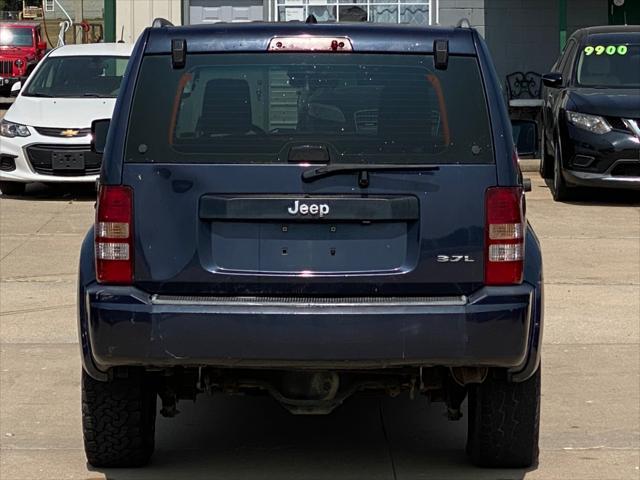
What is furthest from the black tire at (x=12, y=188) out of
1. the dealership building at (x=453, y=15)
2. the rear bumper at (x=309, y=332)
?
the rear bumper at (x=309, y=332)

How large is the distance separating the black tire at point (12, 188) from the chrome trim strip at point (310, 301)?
10.1 meters

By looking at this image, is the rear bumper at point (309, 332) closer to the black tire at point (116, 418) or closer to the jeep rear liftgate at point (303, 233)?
the jeep rear liftgate at point (303, 233)

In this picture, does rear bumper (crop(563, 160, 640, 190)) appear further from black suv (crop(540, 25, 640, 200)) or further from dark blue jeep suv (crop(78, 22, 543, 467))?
dark blue jeep suv (crop(78, 22, 543, 467))

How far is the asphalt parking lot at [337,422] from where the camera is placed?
19.2 ft

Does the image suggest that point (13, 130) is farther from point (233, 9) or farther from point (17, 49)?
point (17, 49)

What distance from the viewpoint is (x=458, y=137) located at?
5.14m

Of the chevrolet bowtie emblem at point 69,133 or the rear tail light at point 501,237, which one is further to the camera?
the chevrolet bowtie emblem at point 69,133

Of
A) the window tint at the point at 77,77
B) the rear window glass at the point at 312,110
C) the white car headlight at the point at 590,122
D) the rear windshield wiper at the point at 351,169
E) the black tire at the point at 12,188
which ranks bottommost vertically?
the black tire at the point at 12,188

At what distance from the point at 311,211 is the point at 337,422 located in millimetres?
1883

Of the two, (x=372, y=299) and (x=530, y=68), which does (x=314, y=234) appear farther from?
(x=530, y=68)

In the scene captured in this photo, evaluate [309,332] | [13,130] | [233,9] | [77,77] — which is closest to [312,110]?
[309,332]

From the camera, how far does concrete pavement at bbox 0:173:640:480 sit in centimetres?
586

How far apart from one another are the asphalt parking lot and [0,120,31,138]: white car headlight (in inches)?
178

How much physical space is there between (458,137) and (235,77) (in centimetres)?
90
